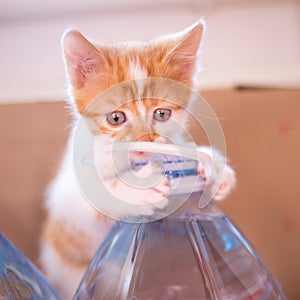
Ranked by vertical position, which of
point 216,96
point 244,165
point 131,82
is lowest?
point 244,165

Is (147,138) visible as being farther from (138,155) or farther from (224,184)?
(224,184)

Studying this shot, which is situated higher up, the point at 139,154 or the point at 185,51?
the point at 185,51

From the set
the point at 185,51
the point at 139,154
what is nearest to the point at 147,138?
the point at 139,154

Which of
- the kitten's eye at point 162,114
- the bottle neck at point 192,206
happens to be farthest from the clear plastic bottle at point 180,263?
the kitten's eye at point 162,114

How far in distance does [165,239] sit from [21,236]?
305 millimetres

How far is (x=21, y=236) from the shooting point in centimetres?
76

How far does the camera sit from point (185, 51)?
612 millimetres

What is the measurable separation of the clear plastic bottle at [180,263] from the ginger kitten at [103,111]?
5 centimetres

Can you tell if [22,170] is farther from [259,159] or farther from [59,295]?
[259,159]

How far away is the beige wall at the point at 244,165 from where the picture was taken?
785 mm

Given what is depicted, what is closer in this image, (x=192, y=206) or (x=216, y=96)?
(x=192, y=206)

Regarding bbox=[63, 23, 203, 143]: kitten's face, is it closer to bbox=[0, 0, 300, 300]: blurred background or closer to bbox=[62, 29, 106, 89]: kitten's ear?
bbox=[62, 29, 106, 89]: kitten's ear

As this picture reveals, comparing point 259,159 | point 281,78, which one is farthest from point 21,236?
point 281,78

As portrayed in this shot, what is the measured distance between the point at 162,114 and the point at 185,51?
10cm
